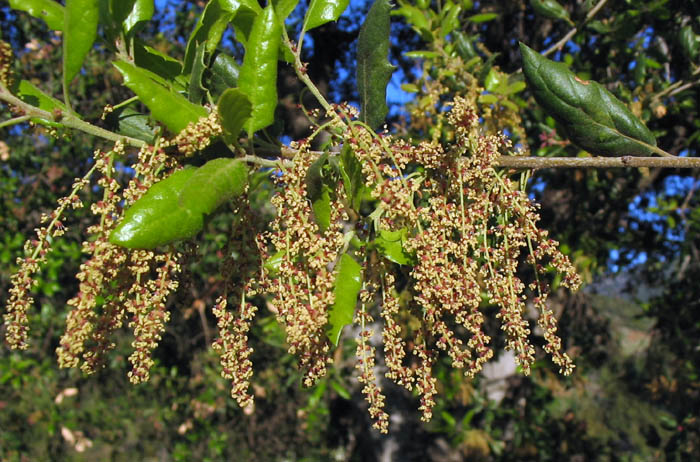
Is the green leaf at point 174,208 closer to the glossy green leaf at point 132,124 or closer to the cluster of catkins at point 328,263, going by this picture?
→ the cluster of catkins at point 328,263

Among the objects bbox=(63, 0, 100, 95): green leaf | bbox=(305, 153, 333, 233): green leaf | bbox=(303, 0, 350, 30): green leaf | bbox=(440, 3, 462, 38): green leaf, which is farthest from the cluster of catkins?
bbox=(440, 3, 462, 38): green leaf

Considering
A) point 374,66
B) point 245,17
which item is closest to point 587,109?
point 374,66

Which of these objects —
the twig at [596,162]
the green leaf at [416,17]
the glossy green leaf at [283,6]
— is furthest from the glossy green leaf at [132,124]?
the green leaf at [416,17]

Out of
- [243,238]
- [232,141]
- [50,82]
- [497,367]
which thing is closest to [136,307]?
[243,238]

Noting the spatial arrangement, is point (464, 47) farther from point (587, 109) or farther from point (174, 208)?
point (174, 208)

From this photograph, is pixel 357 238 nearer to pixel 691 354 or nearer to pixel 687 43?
pixel 687 43

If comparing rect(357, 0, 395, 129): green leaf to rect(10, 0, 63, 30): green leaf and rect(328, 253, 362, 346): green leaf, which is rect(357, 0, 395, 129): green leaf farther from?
rect(10, 0, 63, 30): green leaf
